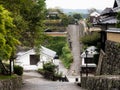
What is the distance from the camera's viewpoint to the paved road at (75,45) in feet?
197

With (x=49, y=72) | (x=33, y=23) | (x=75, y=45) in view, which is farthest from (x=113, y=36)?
(x=75, y=45)

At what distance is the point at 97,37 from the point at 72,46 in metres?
39.0

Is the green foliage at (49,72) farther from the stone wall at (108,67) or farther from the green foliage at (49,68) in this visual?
the stone wall at (108,67)

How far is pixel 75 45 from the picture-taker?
7525 cm

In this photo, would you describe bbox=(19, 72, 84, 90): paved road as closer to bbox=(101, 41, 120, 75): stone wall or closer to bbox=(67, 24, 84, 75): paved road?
bbox=(101, 41, 120, 75): stone wall

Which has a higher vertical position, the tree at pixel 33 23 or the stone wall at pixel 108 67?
the tree at pixel 33 23

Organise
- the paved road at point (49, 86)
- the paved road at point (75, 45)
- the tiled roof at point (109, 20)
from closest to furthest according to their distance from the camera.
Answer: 1. the paved road at point (49, 86)
2. the tiled roof at point (109, 20)
3. the paved road at point (75, 45)

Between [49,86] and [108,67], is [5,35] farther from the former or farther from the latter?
[49,86]

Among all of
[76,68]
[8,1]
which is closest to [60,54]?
[76,68]

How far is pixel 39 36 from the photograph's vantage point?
109 ft

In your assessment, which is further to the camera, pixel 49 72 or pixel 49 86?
pixel 49 72

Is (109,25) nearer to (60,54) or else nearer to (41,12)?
(41,12)

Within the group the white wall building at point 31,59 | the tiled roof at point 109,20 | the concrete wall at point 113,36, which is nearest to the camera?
the concrete wall at point 113,36

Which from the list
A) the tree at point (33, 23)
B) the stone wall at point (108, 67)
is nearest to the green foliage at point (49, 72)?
the tree at point (33, 23)
